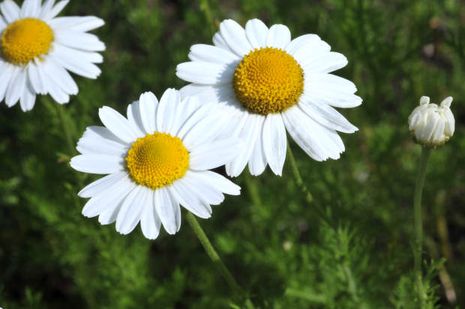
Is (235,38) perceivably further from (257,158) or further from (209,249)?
(209,249)

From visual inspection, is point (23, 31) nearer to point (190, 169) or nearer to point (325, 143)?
point (190, 169)

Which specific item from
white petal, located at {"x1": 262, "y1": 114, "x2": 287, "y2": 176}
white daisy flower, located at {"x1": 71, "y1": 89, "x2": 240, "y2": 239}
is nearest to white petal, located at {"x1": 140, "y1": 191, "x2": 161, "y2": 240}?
white daisy flower, located at {"x1": 71, "y1": 89, "x2": 240, "y2": 239}


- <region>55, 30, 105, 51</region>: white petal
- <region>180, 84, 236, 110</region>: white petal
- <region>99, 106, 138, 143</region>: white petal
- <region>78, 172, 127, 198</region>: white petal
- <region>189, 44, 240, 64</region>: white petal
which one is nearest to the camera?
<region>78, 172, 127, 198</region>: white petal

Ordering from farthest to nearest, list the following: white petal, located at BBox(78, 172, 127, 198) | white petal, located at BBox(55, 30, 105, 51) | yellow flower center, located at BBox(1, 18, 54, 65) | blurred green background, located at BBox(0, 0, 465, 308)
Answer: blurred green background, located at BBox(0, 0, 465, 308) → white petal, located at BBox(55, 30, 105, 51) → yellow flower center, located at BBox(1, 18, 54, 65) → white petal, located at BBox(78, 172, 127, 198)

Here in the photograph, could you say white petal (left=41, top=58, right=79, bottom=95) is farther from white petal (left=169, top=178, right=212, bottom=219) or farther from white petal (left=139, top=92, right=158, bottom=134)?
white petal (left=169, top=178, right=212, bottom=219)

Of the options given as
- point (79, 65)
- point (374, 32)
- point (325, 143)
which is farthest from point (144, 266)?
point (374, 32)

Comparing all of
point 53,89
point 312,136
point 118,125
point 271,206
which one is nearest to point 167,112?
point 118,125

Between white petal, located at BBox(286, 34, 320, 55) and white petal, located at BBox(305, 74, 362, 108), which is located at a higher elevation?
white petal, located at BBox(286, 34, 320, 55)

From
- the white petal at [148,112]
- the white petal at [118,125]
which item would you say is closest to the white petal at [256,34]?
the white petal at [148,112]
